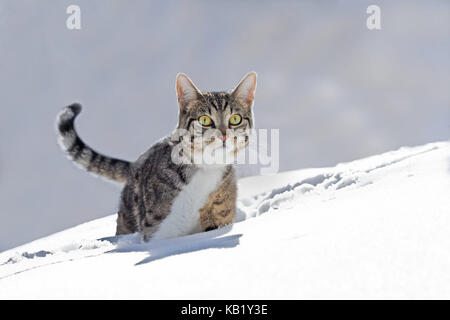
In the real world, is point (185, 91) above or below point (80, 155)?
above

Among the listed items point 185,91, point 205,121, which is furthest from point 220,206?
point 185,91

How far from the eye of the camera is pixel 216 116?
9.53ft

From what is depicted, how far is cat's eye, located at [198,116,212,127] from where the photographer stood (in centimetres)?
289

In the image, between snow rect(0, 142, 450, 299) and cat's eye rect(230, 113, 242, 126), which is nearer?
snow rect(0, 142, 450, 299)

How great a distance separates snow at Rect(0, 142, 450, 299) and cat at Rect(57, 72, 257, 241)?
1.44 feet

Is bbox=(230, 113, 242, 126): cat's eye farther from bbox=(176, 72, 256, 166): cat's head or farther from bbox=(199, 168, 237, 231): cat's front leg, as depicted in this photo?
bbox=(199, 168, 237, 231): cat's front leg

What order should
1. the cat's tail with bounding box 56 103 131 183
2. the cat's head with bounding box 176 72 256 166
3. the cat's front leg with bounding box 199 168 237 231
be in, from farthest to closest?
the cat's tail with bounding box 56 103 131 183, the cat's front leg with bounding box 199 168 237 231, the cat's head with bounding box 176 72 256 166

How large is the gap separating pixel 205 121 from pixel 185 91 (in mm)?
271

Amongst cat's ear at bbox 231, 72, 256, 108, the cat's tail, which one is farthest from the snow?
the cat's tail

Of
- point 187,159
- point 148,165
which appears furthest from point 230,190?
point 148,165

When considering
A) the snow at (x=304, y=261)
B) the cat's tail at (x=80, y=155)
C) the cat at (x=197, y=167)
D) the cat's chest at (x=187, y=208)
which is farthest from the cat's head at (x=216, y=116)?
the cat's tail at (x=80, y=155)

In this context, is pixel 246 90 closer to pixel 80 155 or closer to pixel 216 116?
pixel 216 116

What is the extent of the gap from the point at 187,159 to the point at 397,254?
1.72m
